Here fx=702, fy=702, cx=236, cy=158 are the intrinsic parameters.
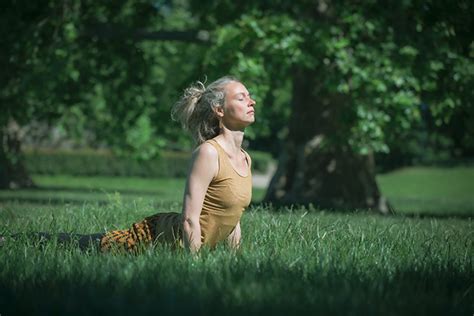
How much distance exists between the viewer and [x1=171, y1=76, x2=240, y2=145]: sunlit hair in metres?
5.38

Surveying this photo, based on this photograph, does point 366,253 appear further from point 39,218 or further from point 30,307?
point 39,218

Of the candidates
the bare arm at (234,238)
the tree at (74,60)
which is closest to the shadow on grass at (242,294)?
→ the bare arm at (234,238)

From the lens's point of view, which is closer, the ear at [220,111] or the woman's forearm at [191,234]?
the woman's forearm at [191,234]

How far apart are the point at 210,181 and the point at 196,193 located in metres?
0.18

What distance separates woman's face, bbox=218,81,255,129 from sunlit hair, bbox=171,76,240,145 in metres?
0.05

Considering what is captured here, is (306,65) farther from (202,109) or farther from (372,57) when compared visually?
(202,109)

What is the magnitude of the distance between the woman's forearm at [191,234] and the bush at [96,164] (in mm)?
30321

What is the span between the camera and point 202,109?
18.0 ft

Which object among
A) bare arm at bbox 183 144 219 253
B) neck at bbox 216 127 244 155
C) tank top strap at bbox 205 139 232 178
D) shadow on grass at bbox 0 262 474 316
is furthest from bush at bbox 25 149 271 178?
shadow on grass at bbox 0 262 474 316

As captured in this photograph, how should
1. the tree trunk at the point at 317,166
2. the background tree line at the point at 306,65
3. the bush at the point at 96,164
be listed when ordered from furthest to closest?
the bush at the point at 96,164 → the tree trunk at the point at 317,166 → the background tree line at the point at 306,65

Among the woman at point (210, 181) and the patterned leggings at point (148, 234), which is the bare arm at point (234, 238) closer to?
the woman at point (210, 181)

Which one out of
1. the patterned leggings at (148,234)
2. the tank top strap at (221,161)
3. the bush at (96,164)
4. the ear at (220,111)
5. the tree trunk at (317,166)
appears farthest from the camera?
the bush at (96,164)

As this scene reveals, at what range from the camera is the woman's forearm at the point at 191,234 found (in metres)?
4.96

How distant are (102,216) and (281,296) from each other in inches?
170
